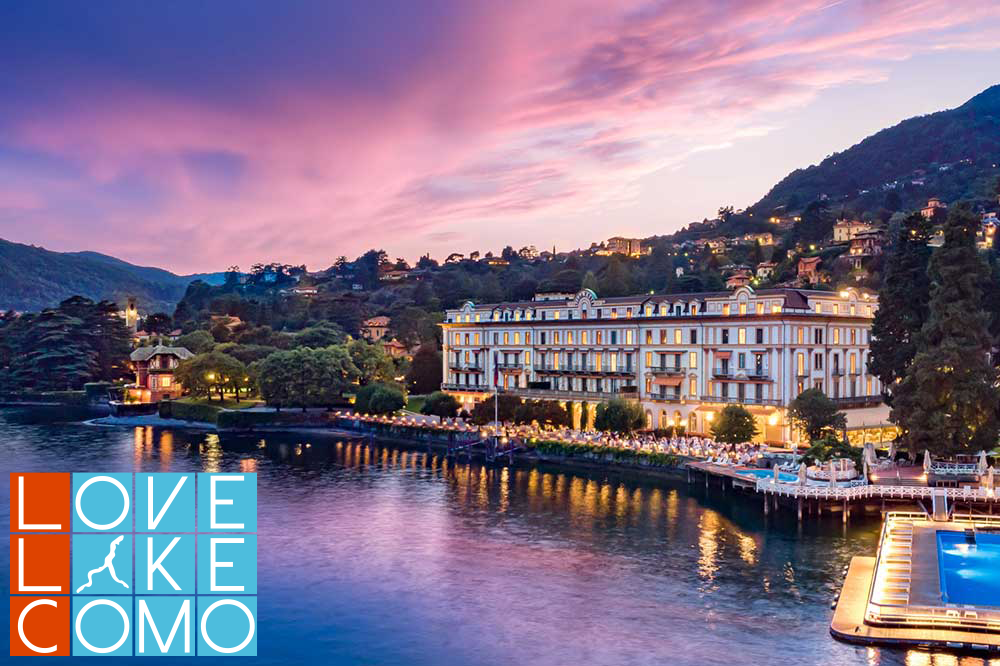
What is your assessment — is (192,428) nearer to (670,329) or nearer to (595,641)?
(670,329)

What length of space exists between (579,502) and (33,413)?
115 metres

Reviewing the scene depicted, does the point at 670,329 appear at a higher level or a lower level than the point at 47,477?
higher

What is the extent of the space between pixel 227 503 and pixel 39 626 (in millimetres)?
29355

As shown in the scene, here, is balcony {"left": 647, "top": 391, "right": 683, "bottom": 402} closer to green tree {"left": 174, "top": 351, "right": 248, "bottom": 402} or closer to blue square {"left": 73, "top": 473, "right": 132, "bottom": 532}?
blue square {"left": 73, "top": 473, "right": 132, "bottom": 532}

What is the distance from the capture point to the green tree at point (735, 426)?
78.2m

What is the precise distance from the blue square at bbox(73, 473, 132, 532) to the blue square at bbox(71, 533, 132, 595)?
3192 millimetres

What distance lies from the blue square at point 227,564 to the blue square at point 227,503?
6.75 feet

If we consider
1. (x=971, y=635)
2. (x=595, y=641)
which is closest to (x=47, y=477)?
Answer: (x=595, y=641)

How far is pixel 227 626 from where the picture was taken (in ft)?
129

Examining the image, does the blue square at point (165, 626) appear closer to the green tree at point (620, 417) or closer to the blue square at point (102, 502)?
the blue square at point (102, 502)

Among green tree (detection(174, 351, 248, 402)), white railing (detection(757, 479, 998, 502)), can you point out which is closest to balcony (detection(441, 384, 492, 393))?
green tree (detection(174, 351, 248, 402))

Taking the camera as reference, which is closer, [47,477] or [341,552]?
[341,552]

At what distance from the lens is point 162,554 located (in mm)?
49344

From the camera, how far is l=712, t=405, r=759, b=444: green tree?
78.2 m
